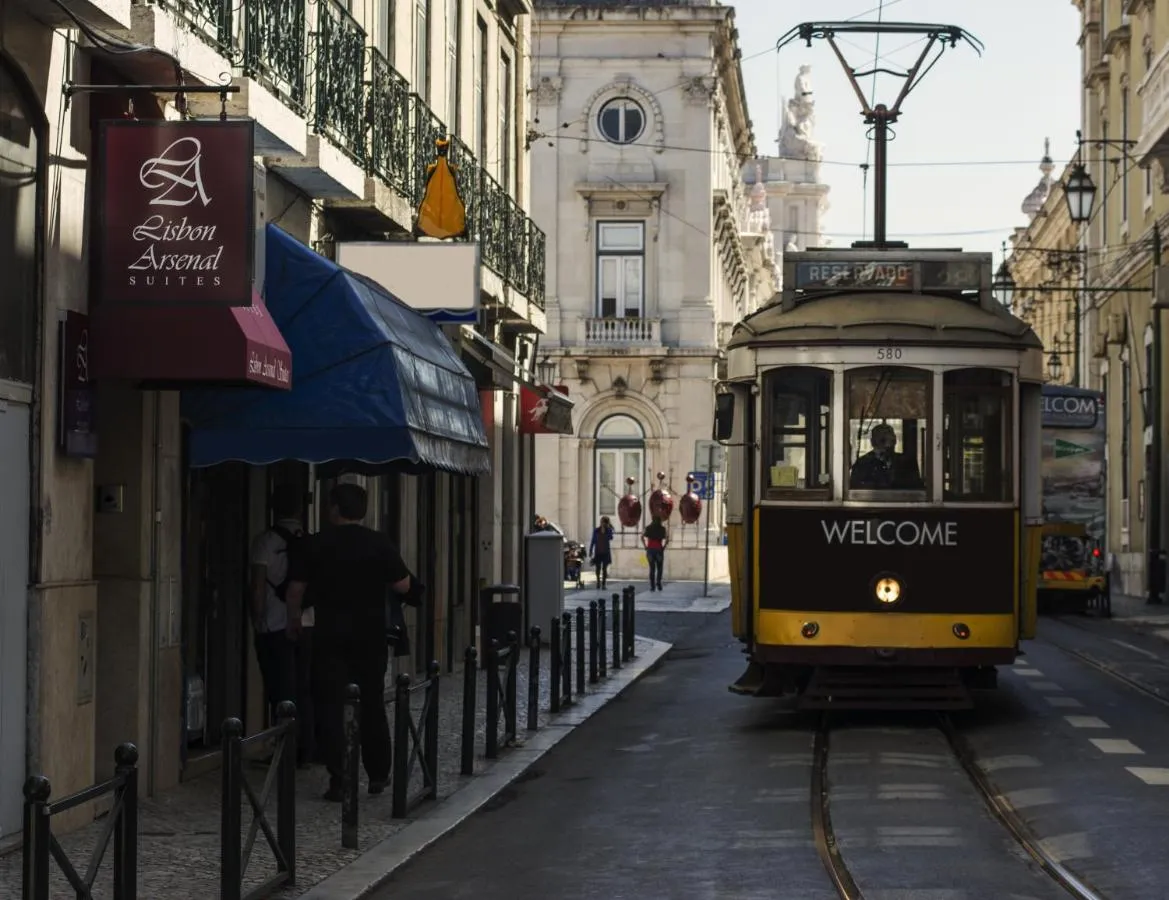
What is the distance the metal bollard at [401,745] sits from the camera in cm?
1162

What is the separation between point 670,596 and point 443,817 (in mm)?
33440

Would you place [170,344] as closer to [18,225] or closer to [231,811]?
[18,225]

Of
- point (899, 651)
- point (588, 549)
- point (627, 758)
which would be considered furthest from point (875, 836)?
point (588, 549)

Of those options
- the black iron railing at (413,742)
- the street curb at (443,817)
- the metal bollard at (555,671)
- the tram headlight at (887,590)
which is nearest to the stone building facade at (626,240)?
the street curb at (443,817)

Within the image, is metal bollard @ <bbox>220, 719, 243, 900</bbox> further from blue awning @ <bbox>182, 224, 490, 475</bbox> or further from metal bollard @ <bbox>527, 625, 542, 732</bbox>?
metal bollard @ <bbox>527, 625, 542, 732</bbox>

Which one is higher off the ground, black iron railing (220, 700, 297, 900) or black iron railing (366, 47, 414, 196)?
black iron railing (366, 47, 414, 196)

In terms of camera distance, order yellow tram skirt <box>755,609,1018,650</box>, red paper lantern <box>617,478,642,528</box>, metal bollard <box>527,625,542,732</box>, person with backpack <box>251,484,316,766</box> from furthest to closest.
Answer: red paper lantern <box>617,478,642,528</box> < metal bollard <box>527,625,542,732</box> < yellow tram skirt <box>755,609,1018,650</box> < person with backpack <box>251,484,316,766</box>

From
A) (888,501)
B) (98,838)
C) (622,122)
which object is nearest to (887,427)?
(888,501)

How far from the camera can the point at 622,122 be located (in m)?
59.1

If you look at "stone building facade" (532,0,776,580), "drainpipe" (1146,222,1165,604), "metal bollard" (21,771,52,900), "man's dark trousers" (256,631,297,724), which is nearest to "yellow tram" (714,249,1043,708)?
"man's dark trousers" (256,631,297,724)

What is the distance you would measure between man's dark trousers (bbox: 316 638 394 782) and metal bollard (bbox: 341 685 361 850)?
1.39 m

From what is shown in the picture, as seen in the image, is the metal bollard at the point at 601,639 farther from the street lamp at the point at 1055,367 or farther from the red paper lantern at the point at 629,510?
the street lamp at the point at 1055,367

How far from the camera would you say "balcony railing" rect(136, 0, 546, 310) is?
14.3 m

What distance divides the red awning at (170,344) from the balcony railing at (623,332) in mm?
45884
